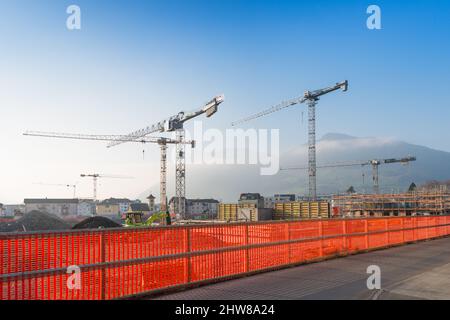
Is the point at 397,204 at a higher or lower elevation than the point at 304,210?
higher

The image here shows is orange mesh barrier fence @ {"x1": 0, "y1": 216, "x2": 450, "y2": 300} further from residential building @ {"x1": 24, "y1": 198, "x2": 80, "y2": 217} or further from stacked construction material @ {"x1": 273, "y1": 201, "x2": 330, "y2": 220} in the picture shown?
residential building @ {"x1": 24, "y1": 198, "x2": 80, "y2": 217}

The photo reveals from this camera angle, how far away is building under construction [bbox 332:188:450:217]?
233 ft

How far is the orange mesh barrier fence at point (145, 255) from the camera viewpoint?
7.23 meters

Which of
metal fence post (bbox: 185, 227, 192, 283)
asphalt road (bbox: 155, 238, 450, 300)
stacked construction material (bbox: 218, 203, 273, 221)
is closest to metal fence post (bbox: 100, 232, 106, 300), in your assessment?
asphalt road (bbox: 155, 238, 450, 300)

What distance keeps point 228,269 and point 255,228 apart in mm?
1631

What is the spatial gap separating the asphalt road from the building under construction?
6053cm

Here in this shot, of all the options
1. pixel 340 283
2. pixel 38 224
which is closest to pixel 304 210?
pixel 38 224

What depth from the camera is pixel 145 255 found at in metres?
9.04

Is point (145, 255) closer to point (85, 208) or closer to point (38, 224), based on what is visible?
point (38, 224)

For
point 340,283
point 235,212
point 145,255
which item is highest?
point 145,255

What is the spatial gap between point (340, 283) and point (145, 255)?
4.79 m
